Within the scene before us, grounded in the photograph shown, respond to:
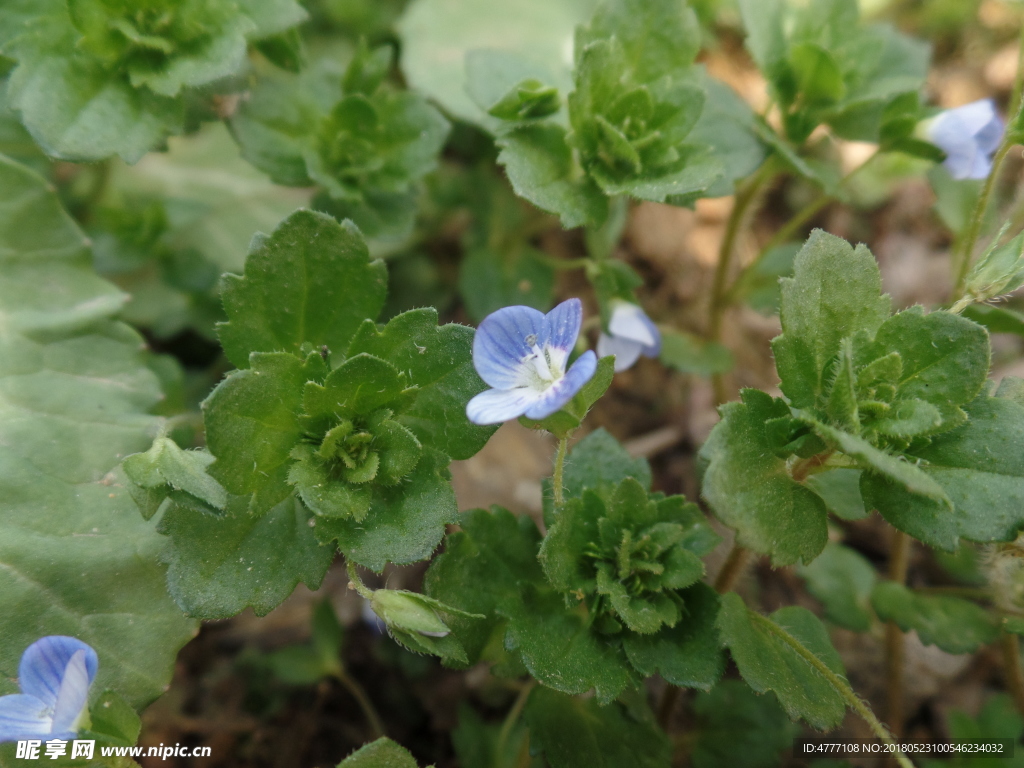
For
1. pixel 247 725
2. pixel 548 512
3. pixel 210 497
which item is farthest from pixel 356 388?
pixel 247 725

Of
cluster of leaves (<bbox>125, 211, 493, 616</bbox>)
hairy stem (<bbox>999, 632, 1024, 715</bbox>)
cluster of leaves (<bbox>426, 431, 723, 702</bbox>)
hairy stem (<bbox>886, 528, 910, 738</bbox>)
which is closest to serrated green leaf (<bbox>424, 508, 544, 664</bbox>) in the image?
cluster of leaves (<bbox>426, 431, 723, 702</bbox>)

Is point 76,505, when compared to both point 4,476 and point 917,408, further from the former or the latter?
point 917,408

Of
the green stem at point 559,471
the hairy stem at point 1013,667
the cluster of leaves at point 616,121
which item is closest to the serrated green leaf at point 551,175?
the cluster of leaves at point 616,121

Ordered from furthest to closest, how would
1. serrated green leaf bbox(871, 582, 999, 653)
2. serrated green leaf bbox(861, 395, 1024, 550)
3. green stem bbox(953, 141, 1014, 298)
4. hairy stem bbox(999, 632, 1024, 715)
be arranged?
hairy stem bbox(999, 632, 1024, 715)
serrated green leaf bbox(871, 582, 999, 653)
green stem bbox(953, 141, 1014, 298)
serrated green leaf bbox(861, 395, 1024, 550)

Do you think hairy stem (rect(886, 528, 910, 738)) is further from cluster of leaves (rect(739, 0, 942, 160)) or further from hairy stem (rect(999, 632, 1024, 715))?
cluster of leaves (rect(739, 0, 942, 160))

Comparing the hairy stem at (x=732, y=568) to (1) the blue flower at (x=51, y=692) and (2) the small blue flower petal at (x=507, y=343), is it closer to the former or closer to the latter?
(2) the small blue flower petal at (x=507, y=343)

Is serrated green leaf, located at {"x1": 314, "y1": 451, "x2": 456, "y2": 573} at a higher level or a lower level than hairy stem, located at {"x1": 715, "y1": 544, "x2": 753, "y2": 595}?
higher
